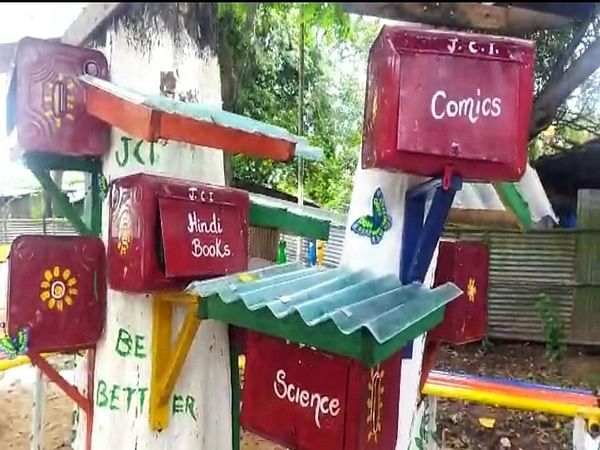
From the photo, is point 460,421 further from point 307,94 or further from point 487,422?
point 307,94

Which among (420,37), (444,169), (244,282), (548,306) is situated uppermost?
(420,37)

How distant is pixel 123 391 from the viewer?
1.21 m

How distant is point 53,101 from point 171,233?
10.1 inches

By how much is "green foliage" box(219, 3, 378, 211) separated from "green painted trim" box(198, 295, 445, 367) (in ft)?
1.16

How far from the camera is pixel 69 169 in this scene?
46.3 inches

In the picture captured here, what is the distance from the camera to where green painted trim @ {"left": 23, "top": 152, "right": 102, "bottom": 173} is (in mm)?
1075

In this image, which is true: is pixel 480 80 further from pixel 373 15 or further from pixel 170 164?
pixel 170 164

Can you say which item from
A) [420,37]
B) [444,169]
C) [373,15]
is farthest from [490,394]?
[373,15]

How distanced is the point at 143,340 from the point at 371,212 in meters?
0.46

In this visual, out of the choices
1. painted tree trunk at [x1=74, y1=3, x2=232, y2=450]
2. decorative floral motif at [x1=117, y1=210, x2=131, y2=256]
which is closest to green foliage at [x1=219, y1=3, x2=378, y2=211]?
painted tree trunk at [x1=74, y1=3, x2=232, y2=450]

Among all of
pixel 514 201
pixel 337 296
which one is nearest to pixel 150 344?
pixel 337 296

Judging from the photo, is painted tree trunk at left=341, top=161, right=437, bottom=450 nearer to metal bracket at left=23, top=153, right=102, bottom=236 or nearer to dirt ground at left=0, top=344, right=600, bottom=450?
metal bracket at left=23, top=153, right=102, bottom=236

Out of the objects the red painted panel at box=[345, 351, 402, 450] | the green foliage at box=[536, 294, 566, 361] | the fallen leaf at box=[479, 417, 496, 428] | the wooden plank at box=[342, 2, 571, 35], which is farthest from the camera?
the green foliage at box=[536, 294, 566, 361]

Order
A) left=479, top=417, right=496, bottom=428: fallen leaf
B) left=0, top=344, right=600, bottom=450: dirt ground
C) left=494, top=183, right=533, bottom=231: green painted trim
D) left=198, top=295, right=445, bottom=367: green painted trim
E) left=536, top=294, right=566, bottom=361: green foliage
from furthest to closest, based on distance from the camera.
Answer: left=536, top=294, right=566, bottom=361: green foliage → left=479, top=417, right=496, bottom=428: fallen leaf → left=0, top=344, right=600, bottom=450: dirt ground → left=494, top=183, right=533, bottom=231: green painted trim → left=198, top=295, right=445, bottom=367: green painted trim
